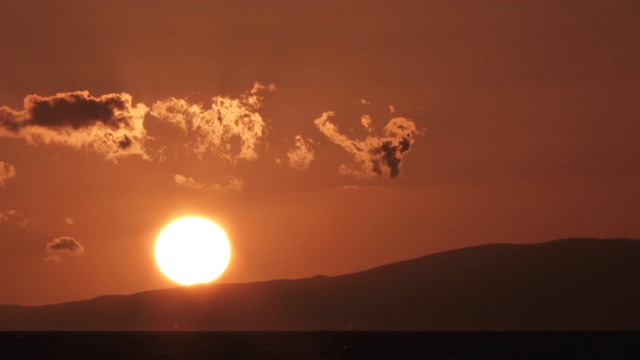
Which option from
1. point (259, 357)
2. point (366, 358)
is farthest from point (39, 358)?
point (366, 358)

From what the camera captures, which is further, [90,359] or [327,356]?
[327,356]

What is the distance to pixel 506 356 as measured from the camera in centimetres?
19700

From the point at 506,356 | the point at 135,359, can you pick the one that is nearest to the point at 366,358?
the point at 506,356

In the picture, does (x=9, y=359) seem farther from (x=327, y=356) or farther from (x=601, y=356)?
(x=601, y=356)

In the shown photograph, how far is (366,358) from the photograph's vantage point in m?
194

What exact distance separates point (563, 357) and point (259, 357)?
47224mm

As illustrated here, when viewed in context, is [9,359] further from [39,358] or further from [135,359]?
[135,359]

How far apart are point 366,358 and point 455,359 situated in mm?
14013

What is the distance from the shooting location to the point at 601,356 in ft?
644

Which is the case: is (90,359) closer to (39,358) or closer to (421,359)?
(39,358)

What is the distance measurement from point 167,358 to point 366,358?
3060 centimetres

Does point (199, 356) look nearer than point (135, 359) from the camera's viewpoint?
No

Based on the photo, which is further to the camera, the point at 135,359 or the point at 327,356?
the point at 327,356

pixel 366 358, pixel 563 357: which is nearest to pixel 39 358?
pixel 366 358
